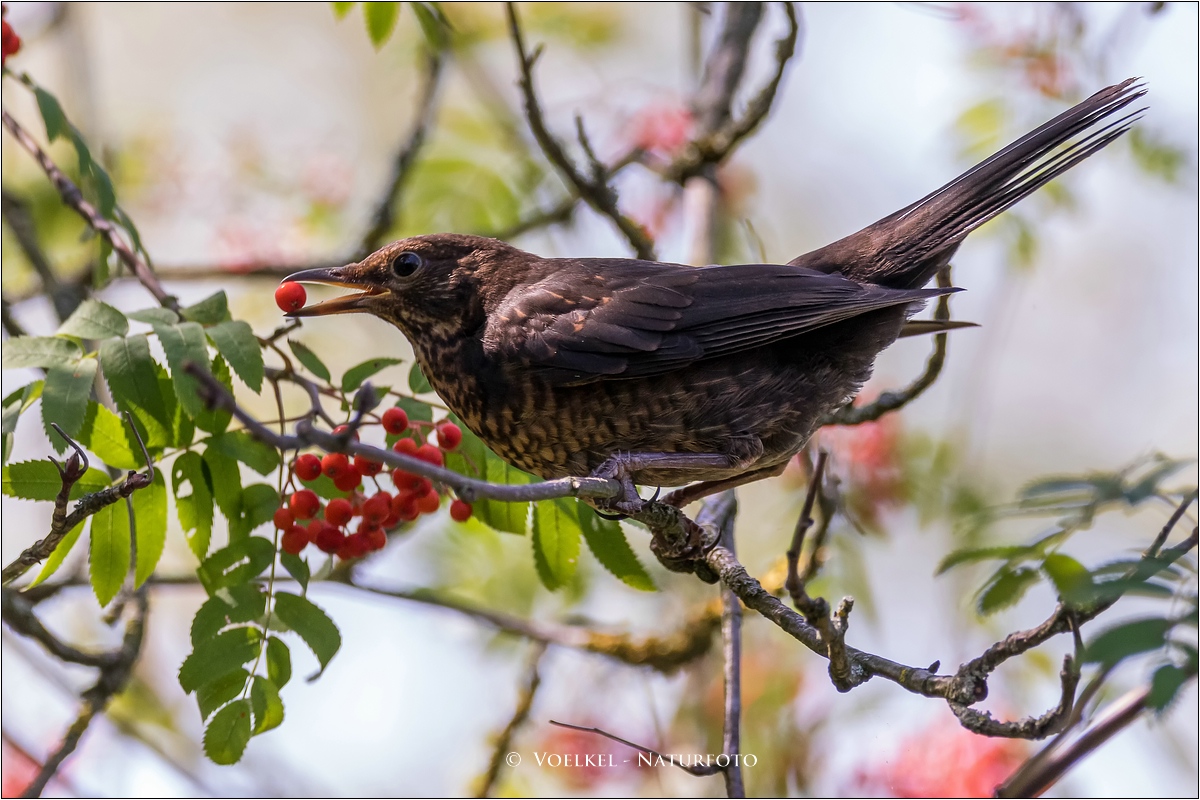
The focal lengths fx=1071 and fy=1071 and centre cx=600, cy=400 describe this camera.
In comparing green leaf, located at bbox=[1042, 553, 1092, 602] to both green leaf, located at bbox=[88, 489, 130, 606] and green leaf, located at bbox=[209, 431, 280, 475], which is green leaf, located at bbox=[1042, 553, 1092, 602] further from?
green leaf, located at bbox=[88, 489, 130, 606]

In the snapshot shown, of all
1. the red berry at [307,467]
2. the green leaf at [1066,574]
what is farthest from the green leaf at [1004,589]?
the red berry at [307,467]

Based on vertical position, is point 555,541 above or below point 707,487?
below

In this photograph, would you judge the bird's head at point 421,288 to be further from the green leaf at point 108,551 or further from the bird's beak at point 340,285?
the green leaf at point 108,551

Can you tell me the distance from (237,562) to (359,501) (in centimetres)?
40

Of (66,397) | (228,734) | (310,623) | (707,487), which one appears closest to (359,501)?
(310,623)

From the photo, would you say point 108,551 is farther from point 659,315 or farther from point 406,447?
point 659,315

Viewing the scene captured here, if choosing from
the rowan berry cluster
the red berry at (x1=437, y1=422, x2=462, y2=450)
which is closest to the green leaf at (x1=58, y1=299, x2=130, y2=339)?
the rowan berry cluster

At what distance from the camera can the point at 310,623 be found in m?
3.07

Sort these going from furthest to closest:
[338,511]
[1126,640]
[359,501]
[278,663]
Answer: [359,501] < [338,511] < [278,663] < [1126,640]

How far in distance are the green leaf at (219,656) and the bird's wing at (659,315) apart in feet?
4.20

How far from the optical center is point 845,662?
2607mm

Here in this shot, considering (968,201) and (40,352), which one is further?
(968,201)

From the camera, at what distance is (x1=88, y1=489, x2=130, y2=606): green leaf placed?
305 cm

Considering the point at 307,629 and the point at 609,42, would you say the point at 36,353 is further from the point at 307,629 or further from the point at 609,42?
the point at 609,42
